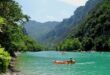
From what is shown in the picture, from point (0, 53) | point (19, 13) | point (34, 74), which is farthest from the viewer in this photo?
point (19, 13)

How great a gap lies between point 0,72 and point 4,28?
20.5 metres

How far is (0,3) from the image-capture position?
65.4m

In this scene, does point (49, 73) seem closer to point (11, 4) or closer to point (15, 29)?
point (15, 29)

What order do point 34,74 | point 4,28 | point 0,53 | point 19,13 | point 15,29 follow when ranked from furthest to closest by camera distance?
point 19,13 < point 15,29 < point 4,28 < point 34,74 < point 0,53

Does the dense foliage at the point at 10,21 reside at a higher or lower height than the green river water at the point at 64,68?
higher

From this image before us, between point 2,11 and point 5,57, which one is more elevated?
point 2,11

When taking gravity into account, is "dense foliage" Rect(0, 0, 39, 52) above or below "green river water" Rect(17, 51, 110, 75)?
above

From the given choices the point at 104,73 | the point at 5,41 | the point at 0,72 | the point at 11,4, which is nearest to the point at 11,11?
the point at 11,4

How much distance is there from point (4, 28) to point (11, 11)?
665 cm

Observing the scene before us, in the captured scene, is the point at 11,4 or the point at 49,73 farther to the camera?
the point at 11,4

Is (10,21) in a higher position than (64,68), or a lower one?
higher

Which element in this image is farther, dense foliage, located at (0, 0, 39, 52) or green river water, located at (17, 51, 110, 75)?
dense foliage, located at (0, 0, 39, 52)

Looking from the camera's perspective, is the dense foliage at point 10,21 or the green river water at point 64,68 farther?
the dense foliage at point 10,21

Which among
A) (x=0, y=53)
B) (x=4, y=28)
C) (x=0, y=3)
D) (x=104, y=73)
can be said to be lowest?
(x=104, y=73)
